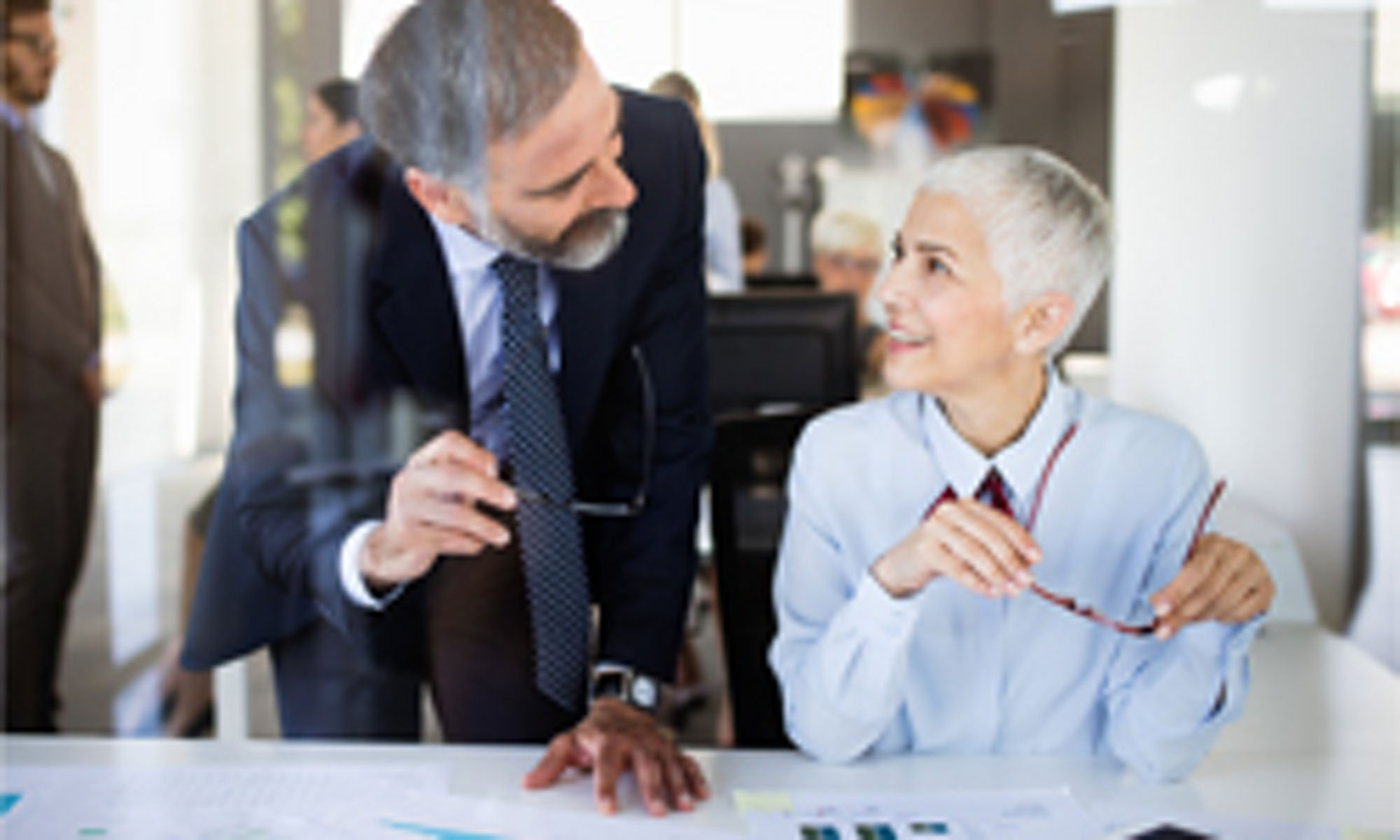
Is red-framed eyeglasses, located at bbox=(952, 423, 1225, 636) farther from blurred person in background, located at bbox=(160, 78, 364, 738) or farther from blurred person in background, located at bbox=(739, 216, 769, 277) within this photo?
blurred person in background, located at bbox=(160, 78, 364, 738)

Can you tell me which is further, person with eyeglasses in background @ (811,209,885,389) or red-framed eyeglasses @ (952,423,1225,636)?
person with eyeglasses in background @ (811,209,885,389)

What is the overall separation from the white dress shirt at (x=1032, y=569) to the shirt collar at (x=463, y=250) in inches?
18.9

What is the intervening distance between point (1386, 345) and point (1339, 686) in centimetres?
55

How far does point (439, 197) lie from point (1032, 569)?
0.88 meters

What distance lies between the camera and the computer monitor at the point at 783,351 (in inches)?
71.5

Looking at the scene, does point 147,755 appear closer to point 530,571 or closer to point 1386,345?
point 530,571

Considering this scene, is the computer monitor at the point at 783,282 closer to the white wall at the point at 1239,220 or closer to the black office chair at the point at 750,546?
the black office chair at the point at 750,546

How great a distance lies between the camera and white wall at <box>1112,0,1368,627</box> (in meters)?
1.71

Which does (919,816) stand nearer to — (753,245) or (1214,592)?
(1214,592)

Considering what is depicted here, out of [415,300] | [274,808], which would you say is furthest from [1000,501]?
[274,808]

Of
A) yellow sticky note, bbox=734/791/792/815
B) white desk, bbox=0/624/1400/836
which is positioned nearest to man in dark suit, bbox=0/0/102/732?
white desk, bbox=0/624/1400/836

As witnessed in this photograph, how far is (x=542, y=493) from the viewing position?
1635 millimetres

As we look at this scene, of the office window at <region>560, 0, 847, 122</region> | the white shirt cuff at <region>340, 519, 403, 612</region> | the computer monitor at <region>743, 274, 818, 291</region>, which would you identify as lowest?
the white shirt cuff at <region>340, 519, 403, 612</region>

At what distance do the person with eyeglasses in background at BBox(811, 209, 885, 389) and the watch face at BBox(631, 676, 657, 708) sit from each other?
51cm
